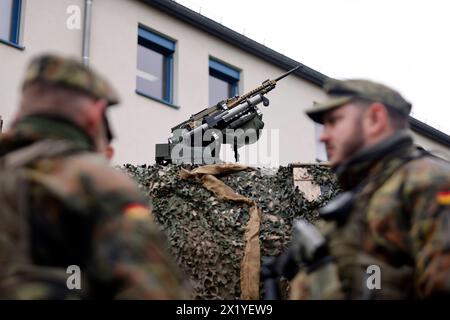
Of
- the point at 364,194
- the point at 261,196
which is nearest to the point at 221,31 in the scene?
the point at 261,196

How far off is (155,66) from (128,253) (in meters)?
14.2

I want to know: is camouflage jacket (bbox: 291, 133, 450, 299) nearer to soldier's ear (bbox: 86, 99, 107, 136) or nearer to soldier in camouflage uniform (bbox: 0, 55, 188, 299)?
soldier in camouflage uniform (bbox: 0, 55, 188, 299)

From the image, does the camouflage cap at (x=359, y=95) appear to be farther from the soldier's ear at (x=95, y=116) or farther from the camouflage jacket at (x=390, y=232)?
the soldier's ear at (x=95, y=116)

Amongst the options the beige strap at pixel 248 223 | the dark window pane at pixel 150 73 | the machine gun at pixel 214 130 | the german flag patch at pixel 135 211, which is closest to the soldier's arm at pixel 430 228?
the german flag patch at pixel 135 211

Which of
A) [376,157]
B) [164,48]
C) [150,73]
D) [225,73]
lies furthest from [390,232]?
[225,73]

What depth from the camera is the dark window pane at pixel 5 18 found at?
1333 centimetres

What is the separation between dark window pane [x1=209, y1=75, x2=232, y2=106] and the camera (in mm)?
17641

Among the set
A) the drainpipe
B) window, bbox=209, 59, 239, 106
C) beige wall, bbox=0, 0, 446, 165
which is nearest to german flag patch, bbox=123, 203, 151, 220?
beige wall, bbox=0, 0, 446, 165

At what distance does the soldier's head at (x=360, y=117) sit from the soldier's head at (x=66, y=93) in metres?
1.09

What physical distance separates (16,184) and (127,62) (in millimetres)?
12854

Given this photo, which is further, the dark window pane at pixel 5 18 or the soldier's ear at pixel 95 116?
the dark window pane at pixel 5 18

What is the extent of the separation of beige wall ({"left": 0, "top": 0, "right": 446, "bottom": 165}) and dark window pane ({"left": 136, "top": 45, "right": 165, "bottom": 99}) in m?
0.36

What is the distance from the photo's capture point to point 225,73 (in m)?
17.7

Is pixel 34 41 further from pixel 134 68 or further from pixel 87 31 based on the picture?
pixel 134 68
